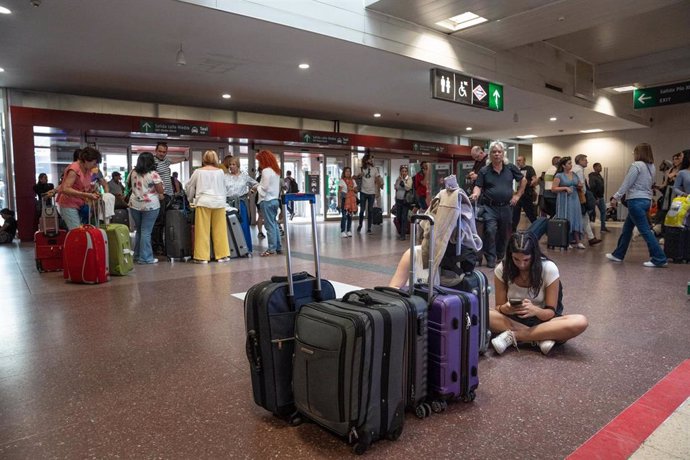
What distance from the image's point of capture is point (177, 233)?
7098mm

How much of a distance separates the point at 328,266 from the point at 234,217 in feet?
6.44

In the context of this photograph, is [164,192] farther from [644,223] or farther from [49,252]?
[644,223]

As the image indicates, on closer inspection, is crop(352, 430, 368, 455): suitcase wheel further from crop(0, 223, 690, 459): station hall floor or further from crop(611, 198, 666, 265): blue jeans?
crop(611, 198, 666, 265): blue jeans

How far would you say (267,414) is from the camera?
7.05 ft

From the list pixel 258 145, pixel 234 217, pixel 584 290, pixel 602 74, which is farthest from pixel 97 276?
pixel 602 74

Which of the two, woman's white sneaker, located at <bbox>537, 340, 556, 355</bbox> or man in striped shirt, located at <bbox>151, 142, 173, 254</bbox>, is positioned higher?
man in striped shirt, located at <bbox>151, 142, 173, 254</bbox>

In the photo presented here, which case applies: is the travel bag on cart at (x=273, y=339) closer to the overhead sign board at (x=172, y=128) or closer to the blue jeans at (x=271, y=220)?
the blue jeans at (x=271, y=220)

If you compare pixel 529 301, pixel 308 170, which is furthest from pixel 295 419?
pixel 308 170

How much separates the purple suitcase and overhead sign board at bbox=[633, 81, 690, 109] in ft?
44.2

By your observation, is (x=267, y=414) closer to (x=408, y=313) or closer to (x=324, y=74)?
(x=408, y=313)

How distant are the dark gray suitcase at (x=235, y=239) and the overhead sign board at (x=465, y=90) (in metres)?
4.17

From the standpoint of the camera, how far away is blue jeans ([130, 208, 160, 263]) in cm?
667

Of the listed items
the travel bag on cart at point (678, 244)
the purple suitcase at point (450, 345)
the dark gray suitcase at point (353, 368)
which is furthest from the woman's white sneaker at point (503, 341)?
the travel bag on cart at point (678, 244)

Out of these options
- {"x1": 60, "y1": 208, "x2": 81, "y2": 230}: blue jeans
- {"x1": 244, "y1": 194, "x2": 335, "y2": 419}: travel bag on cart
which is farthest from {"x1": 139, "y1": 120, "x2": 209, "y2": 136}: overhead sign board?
{"x1": 244, "y1": 194, "x2": 335, "y2": 419}: travel bag on cart
